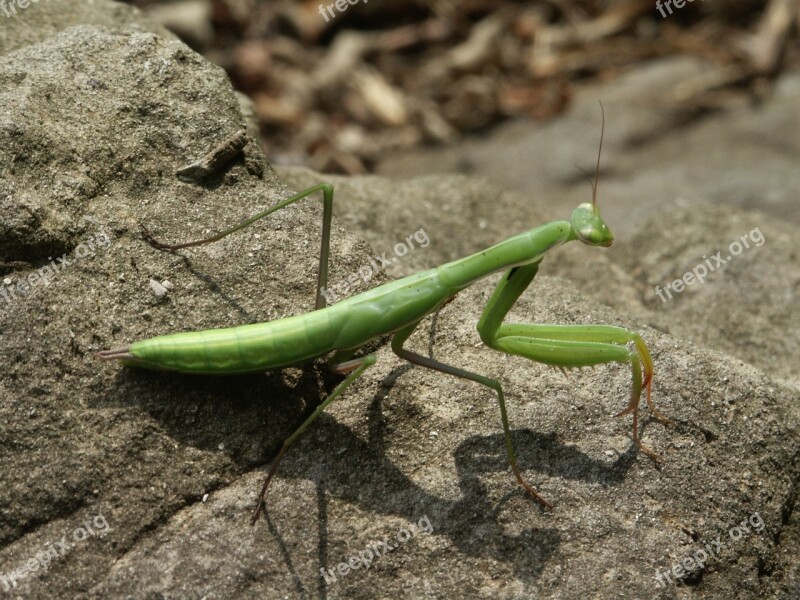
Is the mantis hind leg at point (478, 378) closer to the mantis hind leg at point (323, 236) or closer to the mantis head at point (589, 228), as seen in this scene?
the mantis hind leg at point (323, 236)

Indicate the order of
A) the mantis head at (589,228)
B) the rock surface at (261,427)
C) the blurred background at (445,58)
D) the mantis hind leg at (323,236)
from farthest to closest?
the blurred background at (445,58), the mantis hind leg at (323,236), the mantis head at (589,228), the rock surface at (261,427)

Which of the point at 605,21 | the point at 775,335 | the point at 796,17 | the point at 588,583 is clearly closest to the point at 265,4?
the point at 605,21

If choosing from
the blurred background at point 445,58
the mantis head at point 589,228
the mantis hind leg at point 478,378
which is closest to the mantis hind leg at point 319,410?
the mantis hind leg at point 478,378

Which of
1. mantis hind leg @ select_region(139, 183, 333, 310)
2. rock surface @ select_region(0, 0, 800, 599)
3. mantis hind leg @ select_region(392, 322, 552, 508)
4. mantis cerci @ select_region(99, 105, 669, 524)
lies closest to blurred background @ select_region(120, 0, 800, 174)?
rock surface @ select_region(0, 0, 800, 599)

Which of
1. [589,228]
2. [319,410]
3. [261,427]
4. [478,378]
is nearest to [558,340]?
[478,378]

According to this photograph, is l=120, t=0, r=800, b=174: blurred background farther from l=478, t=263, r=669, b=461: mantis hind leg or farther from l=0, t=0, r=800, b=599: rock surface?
l=478, t=263, r=669, b=461: mantis hind leg

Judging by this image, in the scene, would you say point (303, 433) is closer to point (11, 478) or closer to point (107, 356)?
point (107, 356)

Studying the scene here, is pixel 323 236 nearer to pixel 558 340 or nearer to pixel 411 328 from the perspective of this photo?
pixel 411 328
